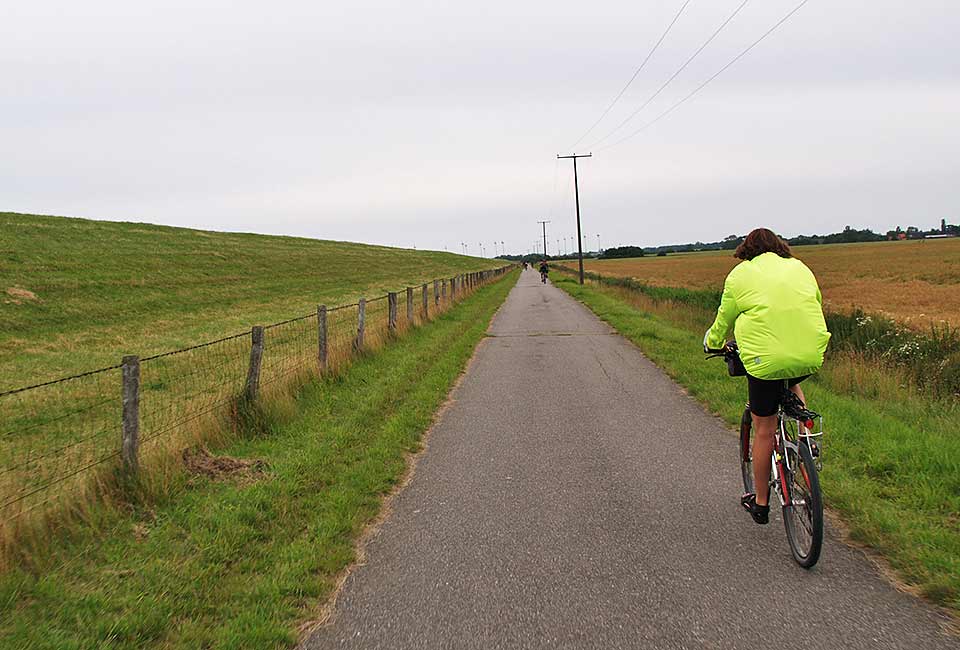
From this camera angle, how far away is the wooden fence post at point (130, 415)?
567 centimetres

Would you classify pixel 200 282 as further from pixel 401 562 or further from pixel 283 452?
pixel 401 562

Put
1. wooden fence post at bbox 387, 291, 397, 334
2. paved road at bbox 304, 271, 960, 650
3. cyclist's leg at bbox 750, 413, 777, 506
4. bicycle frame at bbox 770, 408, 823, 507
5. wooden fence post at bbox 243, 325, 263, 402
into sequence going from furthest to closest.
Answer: wooden fence post at bbox 387, 291, 397, 334, wooden fence post at bbox 243, 325, 263, 402, cyclist's leg at bbox 750, 413, 777, 506, bicycle frame at bbox 770, 408, 823, 507, paved road at bbox 304, 271, 960, 650

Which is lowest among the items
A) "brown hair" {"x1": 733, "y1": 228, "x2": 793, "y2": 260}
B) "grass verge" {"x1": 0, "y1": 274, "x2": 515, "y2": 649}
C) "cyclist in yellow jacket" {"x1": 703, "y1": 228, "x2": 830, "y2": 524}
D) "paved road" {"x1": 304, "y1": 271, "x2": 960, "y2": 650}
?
"paved road" {"x1": 304, "y1": 271, "x2": 960, "y2": 650}

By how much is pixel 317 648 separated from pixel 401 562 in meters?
1.05

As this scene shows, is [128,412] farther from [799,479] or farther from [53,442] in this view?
[799,479]

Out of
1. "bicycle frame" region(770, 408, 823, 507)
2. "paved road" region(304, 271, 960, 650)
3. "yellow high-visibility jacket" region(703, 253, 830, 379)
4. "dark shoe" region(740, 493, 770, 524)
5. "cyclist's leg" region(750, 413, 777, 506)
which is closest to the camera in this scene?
"paved road" region(304, 271, 960, 650)

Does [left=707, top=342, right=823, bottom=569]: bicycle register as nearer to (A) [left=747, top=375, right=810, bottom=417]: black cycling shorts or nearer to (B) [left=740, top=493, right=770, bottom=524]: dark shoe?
(A) [left=747, top=375, right=810, bottom=417]: black cycling shorts

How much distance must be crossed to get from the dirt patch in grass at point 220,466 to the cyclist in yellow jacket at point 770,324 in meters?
4.05

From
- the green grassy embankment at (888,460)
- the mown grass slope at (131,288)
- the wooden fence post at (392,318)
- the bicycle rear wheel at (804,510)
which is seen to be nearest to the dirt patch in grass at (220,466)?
the bicycle rear wheel at (804,510)

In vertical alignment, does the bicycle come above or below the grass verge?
above

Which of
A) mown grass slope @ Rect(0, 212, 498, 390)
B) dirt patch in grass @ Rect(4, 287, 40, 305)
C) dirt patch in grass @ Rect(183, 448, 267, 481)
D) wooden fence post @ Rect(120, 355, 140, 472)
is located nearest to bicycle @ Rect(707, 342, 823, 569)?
dirt patch in grass @ Rect(183, 448, 267, 481)

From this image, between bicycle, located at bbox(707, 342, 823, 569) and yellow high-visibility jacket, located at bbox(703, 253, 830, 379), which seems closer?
bicycle, located at bbox(707, 342, 823, 569)

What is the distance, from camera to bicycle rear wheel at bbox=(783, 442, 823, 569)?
398 centimetres

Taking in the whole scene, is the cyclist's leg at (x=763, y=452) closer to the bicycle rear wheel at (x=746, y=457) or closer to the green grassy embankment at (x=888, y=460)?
the bicycle rear wheel at (x=746, y=457)
